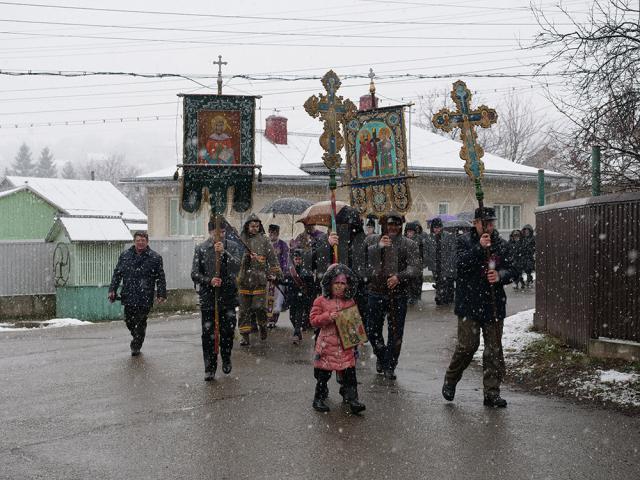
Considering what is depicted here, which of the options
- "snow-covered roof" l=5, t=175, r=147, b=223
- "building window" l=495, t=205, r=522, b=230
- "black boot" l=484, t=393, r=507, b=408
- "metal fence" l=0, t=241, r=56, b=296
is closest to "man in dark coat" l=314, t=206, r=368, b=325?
"black boot" l=484, t=393, r=507, b=408

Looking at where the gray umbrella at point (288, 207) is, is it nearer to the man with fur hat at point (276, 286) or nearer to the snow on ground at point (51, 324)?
the man with fur hat at point (276, 286)

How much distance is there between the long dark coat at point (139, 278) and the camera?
38.5 feet

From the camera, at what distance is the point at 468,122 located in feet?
30.1

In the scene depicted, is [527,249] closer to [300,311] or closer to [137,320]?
[300,311]

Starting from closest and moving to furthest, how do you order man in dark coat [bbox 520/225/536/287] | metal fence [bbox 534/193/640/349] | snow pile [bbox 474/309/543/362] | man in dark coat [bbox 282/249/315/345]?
metal fence [bbox 534/193/640/349] → snow pile [bbox 474/309/543/362] → man in dark coat [bbox 282/249/315/345] → man in dark coat [bbox 520/225/536/287]

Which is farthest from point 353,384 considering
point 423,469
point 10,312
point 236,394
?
point 10,312

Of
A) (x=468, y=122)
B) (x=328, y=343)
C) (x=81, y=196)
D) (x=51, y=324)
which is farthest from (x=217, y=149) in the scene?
(x=81, y=196)

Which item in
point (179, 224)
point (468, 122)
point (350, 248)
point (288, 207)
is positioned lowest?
point (350, 248)

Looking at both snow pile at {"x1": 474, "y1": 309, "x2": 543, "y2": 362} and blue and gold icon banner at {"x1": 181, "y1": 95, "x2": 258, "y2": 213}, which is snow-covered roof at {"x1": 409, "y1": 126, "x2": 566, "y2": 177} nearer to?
snow pile at {"x1": 474, "y1": 309, "x2": 543, "y2": 362}

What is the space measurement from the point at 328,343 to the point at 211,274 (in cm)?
259

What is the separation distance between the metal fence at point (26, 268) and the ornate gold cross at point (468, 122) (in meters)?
11.7

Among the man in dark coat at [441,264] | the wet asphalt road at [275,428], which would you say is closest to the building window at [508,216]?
the man in dark coat at [441,264]

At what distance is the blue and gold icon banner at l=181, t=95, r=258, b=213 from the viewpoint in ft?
35.7

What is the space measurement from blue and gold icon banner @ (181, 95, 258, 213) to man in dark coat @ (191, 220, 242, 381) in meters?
0.91
